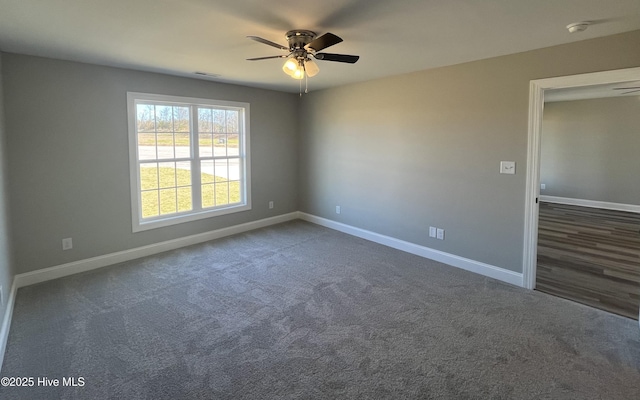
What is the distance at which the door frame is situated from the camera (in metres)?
3.04

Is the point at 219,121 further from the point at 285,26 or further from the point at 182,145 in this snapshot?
the point at 285,26

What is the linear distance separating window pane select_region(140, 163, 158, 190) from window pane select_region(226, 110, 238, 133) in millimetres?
1340

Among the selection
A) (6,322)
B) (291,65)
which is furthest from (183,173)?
(291,65)

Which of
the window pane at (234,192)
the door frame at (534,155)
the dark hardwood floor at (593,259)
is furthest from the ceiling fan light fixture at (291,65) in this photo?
the dark hardwood floor at (593,259)

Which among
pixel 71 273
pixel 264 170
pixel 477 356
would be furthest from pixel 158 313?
pixel 264 170

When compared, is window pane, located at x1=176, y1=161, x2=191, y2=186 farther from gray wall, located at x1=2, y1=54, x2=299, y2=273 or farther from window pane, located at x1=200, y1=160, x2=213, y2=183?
gray wall, located at x1=2, y1=54, x2=299, y2=273

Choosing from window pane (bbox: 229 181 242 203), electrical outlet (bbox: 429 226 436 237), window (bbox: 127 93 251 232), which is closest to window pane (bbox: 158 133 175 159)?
window (bbox: 127 93 251 232)

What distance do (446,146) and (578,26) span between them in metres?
1.73

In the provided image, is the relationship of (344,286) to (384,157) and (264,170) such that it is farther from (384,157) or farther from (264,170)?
(264,170)

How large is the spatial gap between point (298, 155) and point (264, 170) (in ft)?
2.67

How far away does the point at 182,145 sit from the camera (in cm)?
482

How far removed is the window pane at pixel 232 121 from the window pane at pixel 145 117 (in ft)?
3.85

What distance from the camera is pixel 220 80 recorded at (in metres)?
4.85

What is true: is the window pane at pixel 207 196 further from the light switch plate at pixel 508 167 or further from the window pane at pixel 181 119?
the light switch plate at pixel 508 167
